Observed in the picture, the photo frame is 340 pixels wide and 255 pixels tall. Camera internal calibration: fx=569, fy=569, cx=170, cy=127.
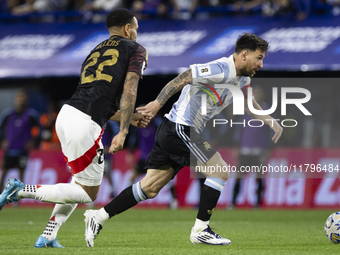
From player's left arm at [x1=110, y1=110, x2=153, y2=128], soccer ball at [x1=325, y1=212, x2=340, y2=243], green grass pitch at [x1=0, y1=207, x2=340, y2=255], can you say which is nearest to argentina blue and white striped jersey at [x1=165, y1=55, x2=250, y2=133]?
player's left arm at [x1=110, y1=110, x2=153, y2=128]

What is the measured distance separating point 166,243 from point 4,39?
11388 millimetres

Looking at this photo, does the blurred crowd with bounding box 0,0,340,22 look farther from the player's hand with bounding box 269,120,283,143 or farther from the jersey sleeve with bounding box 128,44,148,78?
the jersey sleeve with bounding box 128,44,148,78

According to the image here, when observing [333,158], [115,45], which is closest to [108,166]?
[333,158]

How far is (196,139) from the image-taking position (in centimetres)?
572

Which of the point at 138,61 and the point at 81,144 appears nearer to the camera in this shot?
the point at 81,144

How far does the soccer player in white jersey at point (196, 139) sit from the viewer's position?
556cm

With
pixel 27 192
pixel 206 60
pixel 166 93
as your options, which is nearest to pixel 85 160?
pixel 27 192

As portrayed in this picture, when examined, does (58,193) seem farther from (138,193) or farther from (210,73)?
(210,73)

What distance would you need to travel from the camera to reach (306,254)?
4914mm

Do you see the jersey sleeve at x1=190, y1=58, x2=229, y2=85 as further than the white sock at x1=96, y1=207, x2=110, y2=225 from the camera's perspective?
No

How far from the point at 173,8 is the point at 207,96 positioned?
371 inches

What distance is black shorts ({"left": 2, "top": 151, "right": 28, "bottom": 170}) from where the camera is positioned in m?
12.6

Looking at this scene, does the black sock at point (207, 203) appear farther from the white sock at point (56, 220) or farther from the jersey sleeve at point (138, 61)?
the jersey sleeve at point (138, 61)

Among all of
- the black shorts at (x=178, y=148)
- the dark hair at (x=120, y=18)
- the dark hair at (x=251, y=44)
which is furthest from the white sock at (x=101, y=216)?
the dark hair at (x=251, y=44)
